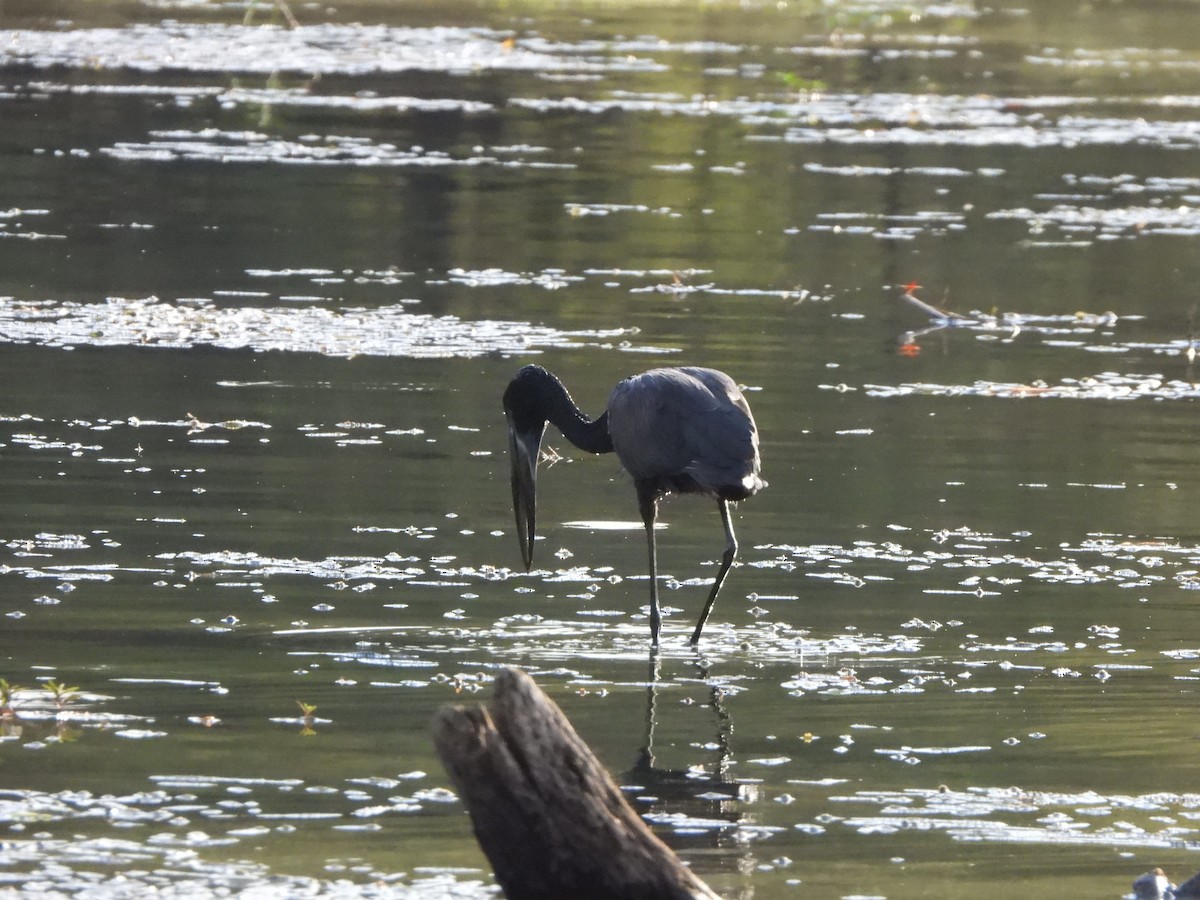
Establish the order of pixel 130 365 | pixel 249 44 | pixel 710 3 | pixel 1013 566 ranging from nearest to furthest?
1. pixel 1013 566
2. pixel 130 365
3. pixel 249 44
4. pixel 710 3

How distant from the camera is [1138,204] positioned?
2450cm

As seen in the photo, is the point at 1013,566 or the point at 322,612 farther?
the point at 1013,566

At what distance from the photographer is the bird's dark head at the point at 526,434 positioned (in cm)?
1044

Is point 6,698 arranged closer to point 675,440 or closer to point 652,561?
point 652,561

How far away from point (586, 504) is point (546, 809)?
6000 millimetres

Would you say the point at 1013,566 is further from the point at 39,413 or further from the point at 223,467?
the point at 39,413

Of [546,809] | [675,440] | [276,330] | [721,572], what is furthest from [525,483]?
[276,330]

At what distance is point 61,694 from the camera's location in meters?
8.20

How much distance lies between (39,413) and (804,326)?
231 inches

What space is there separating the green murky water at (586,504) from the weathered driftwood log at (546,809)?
571mm

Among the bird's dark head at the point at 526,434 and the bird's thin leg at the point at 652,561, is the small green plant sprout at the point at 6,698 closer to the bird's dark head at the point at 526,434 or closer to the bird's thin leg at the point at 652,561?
the bird's thin leg at the point at 652,561

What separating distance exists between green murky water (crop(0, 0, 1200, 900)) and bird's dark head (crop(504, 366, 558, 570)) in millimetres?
252

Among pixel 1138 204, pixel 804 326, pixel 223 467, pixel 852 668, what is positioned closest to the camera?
pixel 852 668

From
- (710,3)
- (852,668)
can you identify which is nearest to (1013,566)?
(852,668)
